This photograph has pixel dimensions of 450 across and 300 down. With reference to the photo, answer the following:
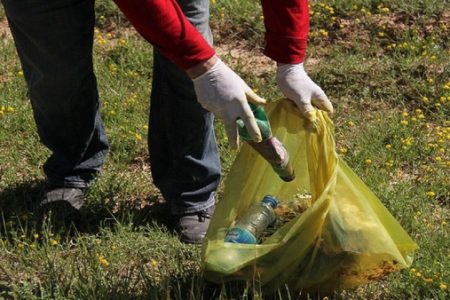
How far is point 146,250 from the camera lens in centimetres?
313

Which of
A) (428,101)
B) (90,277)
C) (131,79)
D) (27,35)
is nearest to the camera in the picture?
(90,277)

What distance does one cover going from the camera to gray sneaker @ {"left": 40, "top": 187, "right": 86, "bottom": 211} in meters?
3.35

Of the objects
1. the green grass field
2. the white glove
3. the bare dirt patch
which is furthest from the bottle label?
the bare dirt patch

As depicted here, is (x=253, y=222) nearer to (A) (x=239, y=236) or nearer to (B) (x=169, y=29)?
(A) (x=239, y=236)

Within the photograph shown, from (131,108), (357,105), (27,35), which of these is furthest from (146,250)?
(357,105)

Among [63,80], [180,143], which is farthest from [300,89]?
[63,80]

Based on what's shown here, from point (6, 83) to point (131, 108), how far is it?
2.20 feet

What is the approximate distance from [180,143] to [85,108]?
1.22 feet

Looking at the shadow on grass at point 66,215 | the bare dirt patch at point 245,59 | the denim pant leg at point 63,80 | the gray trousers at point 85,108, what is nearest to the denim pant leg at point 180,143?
the gray trousers at point 85,108

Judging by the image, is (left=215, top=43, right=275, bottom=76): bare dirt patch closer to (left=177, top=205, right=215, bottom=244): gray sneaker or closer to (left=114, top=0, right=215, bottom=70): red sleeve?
(left=177, top=205, right=215, bottom=244): gray sneaker

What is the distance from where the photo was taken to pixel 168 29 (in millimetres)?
2359

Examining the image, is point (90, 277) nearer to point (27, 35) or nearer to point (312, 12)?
point (27, 35)

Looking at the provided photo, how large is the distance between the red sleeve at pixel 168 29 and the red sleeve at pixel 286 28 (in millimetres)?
327

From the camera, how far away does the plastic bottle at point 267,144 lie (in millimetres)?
2486
